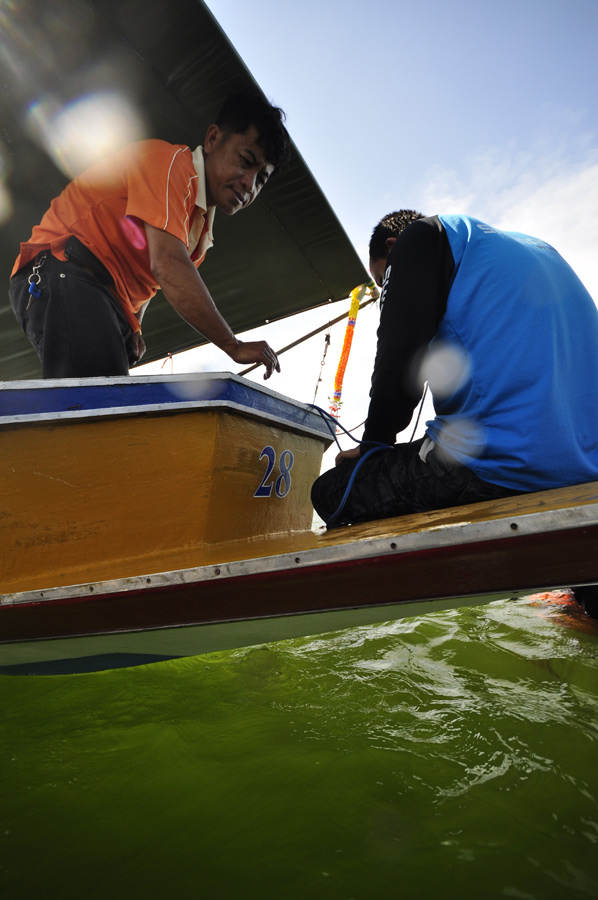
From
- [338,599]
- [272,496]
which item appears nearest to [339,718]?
[338,599]

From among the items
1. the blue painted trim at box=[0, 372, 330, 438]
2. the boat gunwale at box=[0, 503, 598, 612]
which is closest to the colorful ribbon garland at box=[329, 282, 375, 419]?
the blue painted trim at box=[0, 372, 330, 438]

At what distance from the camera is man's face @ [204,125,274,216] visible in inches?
76.5

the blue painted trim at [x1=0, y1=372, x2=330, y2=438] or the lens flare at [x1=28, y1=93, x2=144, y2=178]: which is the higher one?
the lens flare at [x1=28, y1=93, x2=144, y2=178]

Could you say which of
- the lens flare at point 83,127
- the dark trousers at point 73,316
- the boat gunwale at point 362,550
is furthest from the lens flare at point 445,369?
the lens flare at point 83,127

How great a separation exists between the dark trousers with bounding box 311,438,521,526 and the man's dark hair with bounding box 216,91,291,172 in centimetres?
144

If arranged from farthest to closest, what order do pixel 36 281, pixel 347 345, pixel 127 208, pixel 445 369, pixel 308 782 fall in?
pixel 347 345 < pixel 36 281 < pixel 127 208 < pixel 445 369 < pixel 308 782

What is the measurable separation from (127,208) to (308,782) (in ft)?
6.05

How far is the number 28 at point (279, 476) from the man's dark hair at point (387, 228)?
88cm

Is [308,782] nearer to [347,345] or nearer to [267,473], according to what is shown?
[267,473]

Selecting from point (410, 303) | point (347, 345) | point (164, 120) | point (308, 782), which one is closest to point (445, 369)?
point (410, 303)

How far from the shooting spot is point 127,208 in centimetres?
163

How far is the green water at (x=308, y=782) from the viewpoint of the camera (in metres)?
0.84

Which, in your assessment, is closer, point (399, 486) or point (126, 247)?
point (399, 486)

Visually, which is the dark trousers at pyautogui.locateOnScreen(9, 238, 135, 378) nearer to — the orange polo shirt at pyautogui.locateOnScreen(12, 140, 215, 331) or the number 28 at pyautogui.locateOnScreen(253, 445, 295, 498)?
the orange polo shirt at pyautogui.locateOnScreen(12, 140, 215, 331)
